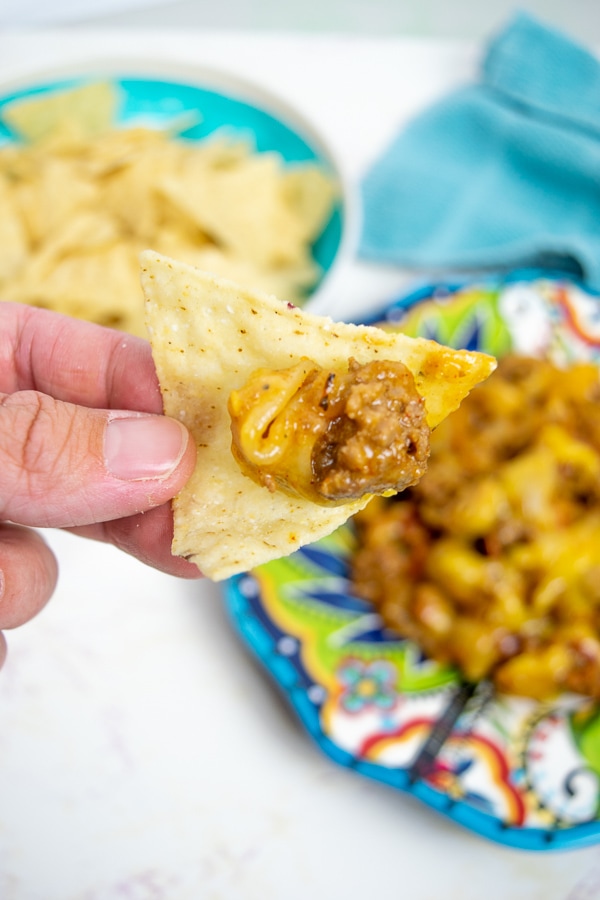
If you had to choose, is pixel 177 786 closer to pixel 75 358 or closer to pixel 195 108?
pixel 75 358

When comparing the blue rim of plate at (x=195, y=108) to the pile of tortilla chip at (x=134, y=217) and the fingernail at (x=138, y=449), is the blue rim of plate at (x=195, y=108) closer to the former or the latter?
the pile of tortilla chip at (x=134, y=217)

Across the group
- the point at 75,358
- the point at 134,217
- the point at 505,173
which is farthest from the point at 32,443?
the point at 505,173

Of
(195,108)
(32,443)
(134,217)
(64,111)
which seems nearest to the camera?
(32,443)

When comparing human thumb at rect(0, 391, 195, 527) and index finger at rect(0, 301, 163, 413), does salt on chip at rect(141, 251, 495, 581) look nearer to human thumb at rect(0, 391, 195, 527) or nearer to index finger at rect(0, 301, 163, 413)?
human thumb at rect(0, 391, 195, 527)

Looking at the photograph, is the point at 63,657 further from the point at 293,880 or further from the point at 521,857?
the point at 521,857

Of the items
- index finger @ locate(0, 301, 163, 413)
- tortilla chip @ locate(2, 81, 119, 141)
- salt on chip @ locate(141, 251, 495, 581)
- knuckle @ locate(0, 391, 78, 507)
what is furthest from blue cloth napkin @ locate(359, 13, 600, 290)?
knuckle @ locate(0, 391, 78, 507)

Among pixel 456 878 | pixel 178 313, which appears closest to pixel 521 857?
pixel 456 878
